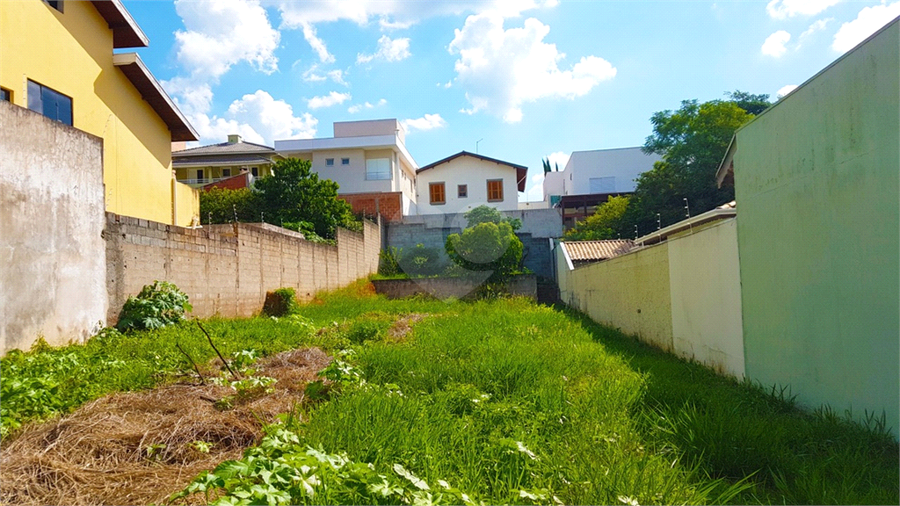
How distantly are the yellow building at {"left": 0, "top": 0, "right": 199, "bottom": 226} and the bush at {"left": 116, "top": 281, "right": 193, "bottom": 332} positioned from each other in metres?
4.01

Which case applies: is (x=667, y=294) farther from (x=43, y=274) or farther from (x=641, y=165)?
(x=641, y=165)

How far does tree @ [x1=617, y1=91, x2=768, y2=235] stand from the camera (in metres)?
22.9

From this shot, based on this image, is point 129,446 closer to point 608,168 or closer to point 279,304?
point 279,304

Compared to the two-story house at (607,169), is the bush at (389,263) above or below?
Result: below

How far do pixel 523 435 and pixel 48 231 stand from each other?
6.48 m

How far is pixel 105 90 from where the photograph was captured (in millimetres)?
12773

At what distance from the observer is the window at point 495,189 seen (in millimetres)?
33125

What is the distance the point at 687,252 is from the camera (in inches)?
288

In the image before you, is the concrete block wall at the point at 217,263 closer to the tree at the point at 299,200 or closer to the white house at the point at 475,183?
the tree at the point at 299,200

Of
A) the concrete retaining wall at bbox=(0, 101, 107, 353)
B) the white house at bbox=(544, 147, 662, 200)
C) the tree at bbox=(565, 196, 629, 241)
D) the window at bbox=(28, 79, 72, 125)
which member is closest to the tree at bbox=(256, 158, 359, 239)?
the window at bbox=(28, 79, 72, 125)

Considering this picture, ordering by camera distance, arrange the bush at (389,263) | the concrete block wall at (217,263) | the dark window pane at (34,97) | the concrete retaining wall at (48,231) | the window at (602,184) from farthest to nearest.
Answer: the window at (602,184) → the bush at (389,263) → the dark window pane at (34,97) → the concrete block wall at (217,263) → the concrete retaining wall at (48,231)

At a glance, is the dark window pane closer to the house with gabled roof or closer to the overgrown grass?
the overgrown grass

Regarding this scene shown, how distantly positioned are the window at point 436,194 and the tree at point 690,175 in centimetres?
1312

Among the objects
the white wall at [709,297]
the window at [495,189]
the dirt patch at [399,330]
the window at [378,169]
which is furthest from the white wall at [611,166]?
the white wall at [709,297]
